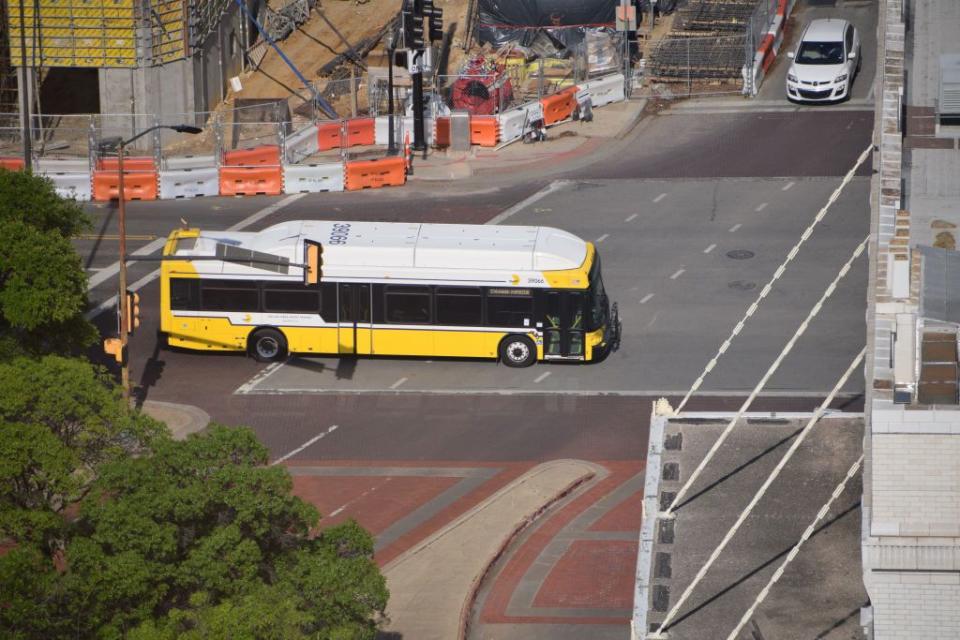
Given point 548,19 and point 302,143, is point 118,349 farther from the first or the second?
point 548,19

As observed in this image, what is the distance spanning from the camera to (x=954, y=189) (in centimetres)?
2861

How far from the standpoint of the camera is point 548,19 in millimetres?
65938

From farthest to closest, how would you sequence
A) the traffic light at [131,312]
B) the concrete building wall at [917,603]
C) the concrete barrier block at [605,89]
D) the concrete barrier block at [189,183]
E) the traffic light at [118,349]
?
1. the concrete barrier block at [605,89]
2. the concrete barrier block at [189,183]
3. the traffic light at [131,312]
4. the traffic light at [118,349]
5. the concrete building wall at [917,603]

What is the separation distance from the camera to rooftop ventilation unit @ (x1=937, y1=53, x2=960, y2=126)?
101 feet

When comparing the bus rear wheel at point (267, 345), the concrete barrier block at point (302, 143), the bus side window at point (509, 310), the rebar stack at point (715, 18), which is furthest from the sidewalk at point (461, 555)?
the rebar stack at point (715, 18)

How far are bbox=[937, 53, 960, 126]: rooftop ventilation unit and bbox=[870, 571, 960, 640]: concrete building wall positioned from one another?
549 inches

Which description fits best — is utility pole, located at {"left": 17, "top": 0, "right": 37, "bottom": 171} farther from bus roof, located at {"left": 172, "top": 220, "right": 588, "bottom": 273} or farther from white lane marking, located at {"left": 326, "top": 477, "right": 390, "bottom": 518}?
white lane marking, located at {"left": 326, "top": 477, "right": 390, "bottom": 518}

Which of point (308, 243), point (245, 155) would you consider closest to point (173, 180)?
point (245, 155)

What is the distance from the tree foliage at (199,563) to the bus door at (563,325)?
672 inches

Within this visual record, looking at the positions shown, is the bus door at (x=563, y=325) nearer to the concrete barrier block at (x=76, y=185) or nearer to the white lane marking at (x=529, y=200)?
the white lane marking at (x=529, y=200)

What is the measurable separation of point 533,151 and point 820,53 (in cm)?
1100

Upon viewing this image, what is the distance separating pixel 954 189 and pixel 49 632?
16120 millimetres

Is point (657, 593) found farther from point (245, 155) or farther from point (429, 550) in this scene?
point (245, 155)

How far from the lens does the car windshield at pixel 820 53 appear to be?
59.8m
